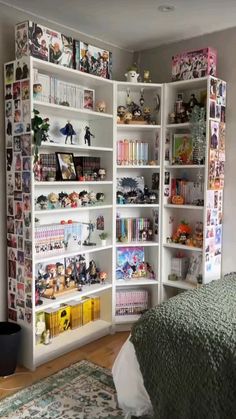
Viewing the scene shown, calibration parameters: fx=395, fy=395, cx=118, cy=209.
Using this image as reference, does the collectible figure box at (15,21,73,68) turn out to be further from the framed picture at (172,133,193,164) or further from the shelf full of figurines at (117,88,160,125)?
the framed picture at (172,133,193,164)

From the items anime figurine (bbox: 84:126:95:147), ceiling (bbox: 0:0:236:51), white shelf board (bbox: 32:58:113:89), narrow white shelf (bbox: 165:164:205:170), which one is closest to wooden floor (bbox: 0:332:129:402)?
narrow white shelf (bbox: 165:164:205:170)

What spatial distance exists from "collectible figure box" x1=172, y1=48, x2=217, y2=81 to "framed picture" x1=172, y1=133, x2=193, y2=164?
1.53ft

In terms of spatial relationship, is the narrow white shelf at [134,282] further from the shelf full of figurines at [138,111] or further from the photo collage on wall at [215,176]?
the shelf full of figurines at [138,111]

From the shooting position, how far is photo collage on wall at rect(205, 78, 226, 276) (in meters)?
3.00

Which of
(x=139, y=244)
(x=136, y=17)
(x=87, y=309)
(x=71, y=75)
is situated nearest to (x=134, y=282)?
(x=139, y=244)

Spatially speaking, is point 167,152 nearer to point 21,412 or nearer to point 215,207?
point 215,207

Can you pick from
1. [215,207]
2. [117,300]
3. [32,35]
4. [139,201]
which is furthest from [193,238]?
[32,35]

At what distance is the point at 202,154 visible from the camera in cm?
304

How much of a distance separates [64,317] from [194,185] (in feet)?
4.84

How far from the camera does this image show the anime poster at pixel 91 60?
2.93 metres

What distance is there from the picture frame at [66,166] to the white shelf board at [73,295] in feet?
2.88

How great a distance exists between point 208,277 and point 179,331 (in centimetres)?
139

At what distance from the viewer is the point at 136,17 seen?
2.90 m

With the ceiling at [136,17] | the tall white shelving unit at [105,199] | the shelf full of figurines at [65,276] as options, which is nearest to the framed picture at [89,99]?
the tall white shelving unit at [105,199]
